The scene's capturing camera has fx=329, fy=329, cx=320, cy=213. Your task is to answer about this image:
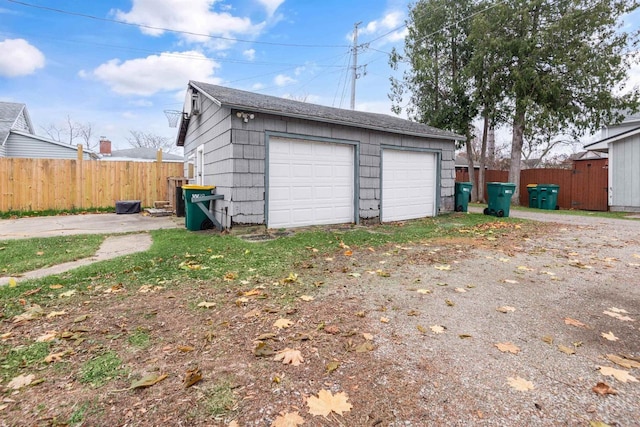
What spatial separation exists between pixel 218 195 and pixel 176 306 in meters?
4.26

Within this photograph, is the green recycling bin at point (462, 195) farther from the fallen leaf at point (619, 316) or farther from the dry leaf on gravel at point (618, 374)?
the dry leaf on gravel at point (618, 374)

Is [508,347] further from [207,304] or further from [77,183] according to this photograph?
[77,183]

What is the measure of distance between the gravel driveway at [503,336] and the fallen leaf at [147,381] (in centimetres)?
116

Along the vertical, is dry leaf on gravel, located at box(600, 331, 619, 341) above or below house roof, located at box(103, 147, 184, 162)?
below

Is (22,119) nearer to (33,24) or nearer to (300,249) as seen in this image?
(33,24)

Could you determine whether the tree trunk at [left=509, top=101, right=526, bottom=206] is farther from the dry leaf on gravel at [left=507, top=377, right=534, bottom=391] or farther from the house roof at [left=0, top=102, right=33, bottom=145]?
the house roof at [left=0, top=102, right=33, bottom=145]

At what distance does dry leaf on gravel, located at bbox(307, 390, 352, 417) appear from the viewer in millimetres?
1551

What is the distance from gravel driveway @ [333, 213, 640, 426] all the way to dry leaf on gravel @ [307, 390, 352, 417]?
21 cm

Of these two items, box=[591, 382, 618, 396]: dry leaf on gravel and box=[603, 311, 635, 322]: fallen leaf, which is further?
box=[603, 311, 635, 322]: fallen leaf

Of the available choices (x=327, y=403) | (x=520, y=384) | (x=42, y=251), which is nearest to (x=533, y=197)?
(x=520, y=384)

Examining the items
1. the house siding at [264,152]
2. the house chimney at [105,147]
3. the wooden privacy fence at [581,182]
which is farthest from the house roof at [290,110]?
the house chimney at [105,147]

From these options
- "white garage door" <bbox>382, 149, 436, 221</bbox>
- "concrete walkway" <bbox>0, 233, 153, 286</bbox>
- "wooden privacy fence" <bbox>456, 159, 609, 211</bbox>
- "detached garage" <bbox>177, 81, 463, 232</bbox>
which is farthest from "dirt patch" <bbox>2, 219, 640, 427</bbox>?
"wooden privacy fence" <bbox>456, 159, 609, 211</bbox>

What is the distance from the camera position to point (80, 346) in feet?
7.14

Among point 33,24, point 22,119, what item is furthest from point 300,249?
point 22,119
